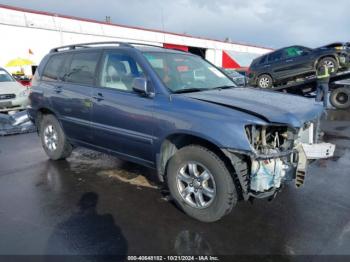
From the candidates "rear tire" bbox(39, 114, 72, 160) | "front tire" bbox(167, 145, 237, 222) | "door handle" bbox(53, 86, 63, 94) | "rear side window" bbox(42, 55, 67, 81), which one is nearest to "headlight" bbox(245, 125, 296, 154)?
"front tire" bbox(167, 145, 237, 222)

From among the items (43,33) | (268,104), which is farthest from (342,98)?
(43,33)

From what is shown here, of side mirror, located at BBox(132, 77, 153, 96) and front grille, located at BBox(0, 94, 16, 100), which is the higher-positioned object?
side mirror, located at BBox(132, 77, 153, 96)

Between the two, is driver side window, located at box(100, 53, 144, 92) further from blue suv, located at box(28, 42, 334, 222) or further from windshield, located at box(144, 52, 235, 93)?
windshield, located at box(144, 52, 235, 93)

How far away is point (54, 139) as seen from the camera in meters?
5.74

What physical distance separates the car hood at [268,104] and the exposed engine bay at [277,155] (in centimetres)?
14

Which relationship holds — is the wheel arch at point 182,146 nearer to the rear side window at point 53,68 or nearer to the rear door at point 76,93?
the rear door at point 76,93

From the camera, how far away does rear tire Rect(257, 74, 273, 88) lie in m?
14.3

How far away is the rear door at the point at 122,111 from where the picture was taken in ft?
13.1

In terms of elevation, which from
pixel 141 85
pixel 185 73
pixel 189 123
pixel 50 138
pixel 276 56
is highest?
pixel 276 56

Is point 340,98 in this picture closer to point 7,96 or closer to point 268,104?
point 268,104

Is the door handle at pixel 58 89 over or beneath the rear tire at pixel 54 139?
over

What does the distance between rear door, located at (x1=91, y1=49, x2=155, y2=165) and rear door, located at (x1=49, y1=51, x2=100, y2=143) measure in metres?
0.20

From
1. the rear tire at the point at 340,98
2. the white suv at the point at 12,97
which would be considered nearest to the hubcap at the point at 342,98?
the rear tire at the point at 340,98

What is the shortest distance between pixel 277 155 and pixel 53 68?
4.20 m
